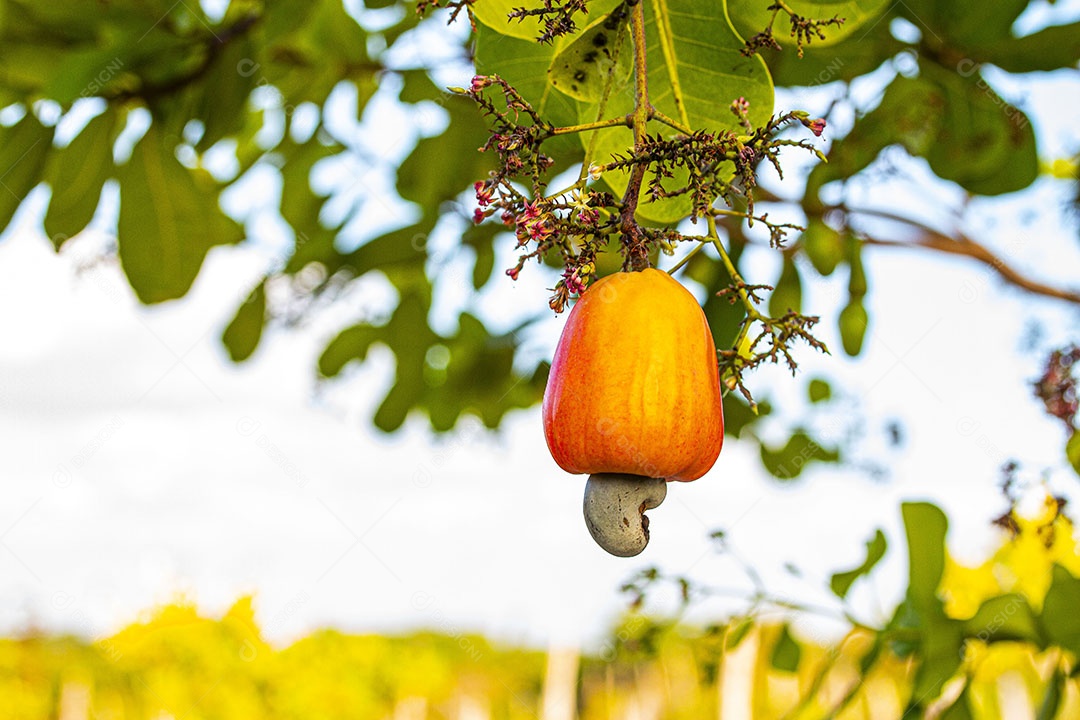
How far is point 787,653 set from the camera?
1.83 m

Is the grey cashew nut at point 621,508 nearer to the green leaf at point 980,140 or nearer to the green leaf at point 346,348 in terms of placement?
the green leaf at point 980,140

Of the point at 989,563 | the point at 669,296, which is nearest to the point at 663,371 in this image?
the point at 669,296

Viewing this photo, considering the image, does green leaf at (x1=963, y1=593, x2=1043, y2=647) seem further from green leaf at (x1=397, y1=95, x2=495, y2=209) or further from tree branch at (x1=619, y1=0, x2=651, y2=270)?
green leaf at (x1=397, y1=95, x2=495, y2=209)

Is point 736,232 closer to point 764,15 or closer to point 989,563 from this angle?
point 764,15

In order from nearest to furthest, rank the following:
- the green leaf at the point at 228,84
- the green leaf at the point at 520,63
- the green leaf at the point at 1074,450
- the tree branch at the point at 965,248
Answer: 1. the green leaf at the point at 520,63
2. the green leaf at the point at 1074,450
3. the green leaf at the point at 228,84
4. the tree branch at the point at 965,248

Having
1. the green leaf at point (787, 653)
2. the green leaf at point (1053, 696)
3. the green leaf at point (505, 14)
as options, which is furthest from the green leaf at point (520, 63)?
the green leaf at point (787, 653)

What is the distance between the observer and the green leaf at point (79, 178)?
1.52m

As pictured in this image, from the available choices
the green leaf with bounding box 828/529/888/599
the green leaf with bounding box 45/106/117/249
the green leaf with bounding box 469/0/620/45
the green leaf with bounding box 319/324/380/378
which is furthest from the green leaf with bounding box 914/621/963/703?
the green leaf with bounding box 319/324/380/378

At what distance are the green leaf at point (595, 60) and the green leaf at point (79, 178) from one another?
42.2 inches

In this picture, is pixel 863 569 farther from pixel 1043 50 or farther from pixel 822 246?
pixel 1043 50

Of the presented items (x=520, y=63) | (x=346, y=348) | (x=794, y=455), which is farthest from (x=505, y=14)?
(x=794, y=455)

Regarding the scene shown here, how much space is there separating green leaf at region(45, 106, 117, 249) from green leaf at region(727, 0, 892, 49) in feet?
3.61

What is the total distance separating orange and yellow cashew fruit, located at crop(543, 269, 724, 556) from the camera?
59 centimetres

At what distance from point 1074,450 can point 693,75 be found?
2.06 feet
